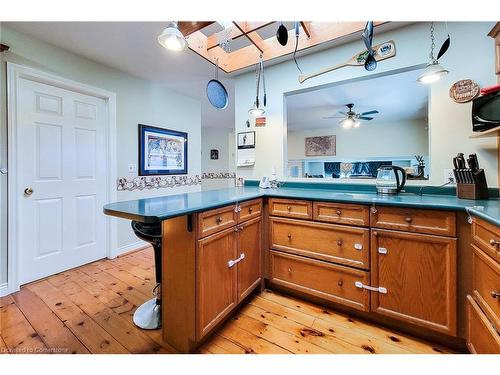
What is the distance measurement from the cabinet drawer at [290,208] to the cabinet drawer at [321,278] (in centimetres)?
33

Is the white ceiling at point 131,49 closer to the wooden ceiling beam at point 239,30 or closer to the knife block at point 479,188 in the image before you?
the wooden ceiling beam at point 239,30

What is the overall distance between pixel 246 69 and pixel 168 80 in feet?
3.87

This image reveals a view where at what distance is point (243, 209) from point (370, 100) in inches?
140

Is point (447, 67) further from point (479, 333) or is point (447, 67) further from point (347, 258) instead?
point (479, 333)

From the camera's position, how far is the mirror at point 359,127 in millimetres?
3434

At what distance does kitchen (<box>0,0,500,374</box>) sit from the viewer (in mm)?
1266

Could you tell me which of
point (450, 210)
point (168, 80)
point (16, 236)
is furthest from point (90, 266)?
point (450, 210)

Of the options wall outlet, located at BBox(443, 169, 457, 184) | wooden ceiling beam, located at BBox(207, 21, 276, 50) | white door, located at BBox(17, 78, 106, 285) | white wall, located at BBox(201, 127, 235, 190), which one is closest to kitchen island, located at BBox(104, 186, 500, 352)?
wall outlet, located at BBox(443, 169, 457, 184)

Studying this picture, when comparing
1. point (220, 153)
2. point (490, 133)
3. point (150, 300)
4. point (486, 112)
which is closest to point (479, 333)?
point (490, 133)

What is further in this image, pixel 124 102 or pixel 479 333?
pixel 124 102

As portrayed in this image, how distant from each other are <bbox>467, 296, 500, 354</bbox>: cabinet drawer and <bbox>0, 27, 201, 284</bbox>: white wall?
10.6ft

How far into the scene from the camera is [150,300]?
5.82 feet

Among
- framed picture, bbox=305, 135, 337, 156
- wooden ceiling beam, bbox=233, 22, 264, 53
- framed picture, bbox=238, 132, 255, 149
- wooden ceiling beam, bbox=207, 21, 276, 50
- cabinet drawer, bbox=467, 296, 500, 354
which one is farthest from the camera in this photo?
framed picture, bbox=305, 135, 337, 156

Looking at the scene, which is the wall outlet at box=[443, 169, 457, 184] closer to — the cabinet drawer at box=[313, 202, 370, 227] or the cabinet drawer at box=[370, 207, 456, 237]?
the cabinet drawer at box=[370, 207, 456, 237]
